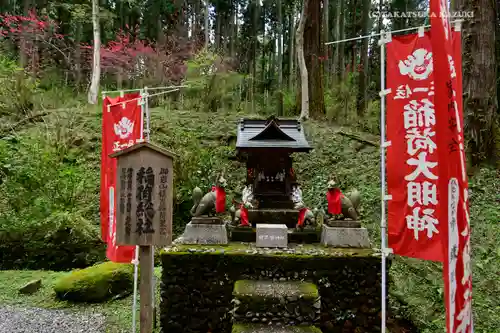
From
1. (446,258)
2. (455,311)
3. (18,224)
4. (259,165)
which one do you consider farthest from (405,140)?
(18,224)

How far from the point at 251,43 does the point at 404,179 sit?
20.8 metres

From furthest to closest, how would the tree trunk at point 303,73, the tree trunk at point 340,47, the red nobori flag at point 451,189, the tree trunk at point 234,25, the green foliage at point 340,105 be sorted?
the tree trunk at point 234,25 → the tree trunk at point 340,47 → the green foliage at point 340,105 → the tree trunk at point 303,73 → the red nobori flag at point 451,189

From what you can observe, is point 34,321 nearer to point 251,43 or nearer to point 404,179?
point 404,179

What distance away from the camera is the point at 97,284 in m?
5.54

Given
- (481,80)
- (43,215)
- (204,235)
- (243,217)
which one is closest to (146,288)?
(204,235)

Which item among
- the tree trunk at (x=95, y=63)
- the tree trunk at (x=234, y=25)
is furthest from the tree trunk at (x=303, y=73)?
the tree trunk at (x=234, y=25)

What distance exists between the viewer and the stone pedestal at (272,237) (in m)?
4.99

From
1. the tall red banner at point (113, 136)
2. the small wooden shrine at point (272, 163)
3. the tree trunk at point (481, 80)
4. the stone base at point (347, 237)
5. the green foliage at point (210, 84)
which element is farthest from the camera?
the green foliage at point (210, 84)

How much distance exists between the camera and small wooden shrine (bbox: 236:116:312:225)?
18.3 feet

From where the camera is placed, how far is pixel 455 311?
2.24 m

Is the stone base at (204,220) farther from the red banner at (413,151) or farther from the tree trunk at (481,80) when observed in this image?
the tree trunk at (481,80)

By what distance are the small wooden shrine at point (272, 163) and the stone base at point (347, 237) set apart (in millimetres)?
811

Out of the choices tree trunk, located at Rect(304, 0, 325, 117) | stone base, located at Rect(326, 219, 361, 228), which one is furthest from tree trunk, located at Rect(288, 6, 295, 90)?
stone base, located at Rect(326, 219, 361, 228)

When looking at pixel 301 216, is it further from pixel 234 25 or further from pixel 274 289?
pixel 234 25
